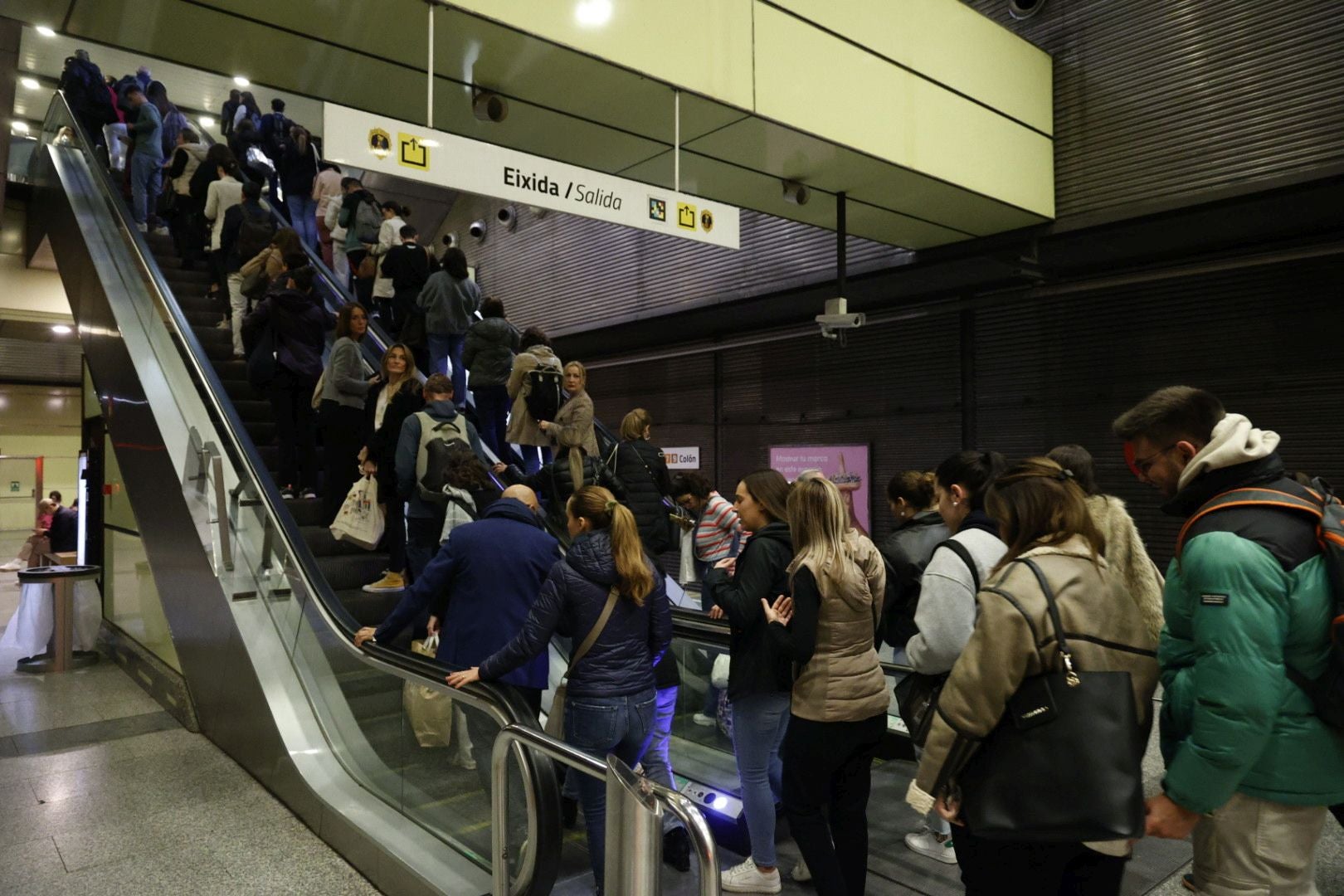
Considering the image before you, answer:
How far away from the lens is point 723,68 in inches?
193

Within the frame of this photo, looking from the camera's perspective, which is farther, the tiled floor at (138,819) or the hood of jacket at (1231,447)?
the tiled floor at (138,819)

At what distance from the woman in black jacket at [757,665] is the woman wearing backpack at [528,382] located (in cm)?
294

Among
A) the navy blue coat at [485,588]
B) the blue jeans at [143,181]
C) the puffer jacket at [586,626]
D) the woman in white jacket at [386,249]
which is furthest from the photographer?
the blue jeans at [143,181]

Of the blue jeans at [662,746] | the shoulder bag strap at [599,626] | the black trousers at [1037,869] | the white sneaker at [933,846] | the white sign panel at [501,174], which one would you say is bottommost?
the white sneaker at [933,846]

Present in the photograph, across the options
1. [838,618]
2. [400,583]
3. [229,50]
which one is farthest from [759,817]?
[229,50]

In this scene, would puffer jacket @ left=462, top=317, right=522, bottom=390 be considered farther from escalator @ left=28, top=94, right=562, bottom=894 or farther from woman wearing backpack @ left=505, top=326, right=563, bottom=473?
escalator @ left=28, top=94, right=562, bottom=894

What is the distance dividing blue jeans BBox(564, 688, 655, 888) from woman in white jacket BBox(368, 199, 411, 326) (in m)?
5.56

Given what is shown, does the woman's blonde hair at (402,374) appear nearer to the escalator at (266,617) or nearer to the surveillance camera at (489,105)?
the escalator at (266,617)

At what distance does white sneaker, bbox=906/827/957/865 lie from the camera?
353 centimetres

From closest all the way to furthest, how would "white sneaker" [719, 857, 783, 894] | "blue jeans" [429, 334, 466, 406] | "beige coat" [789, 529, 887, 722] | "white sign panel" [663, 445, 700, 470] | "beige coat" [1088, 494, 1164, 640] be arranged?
"beige coat" [1088, 494, 1164, 640] → "beige coat" [789, 529, 887, 722] → "white sneaker" [719, 857, 783, 894] → "blue jeans" [429, 334, 466, 406] → "white sign panel" [663, 445, 700, 470]

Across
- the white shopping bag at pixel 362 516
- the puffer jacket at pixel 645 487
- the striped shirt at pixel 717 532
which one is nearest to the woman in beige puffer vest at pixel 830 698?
the striped shirt at pixel 717 532

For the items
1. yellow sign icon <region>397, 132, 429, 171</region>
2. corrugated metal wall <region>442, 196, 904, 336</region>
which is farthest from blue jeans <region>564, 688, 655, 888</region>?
corrugated metal wall <region>442, 196, 904, 336</region>

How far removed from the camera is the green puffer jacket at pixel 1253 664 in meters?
1.61

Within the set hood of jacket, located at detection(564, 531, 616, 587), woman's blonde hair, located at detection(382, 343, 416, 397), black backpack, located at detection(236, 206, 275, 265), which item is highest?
black backpack, located at detection(236, 206, 275, 265)
